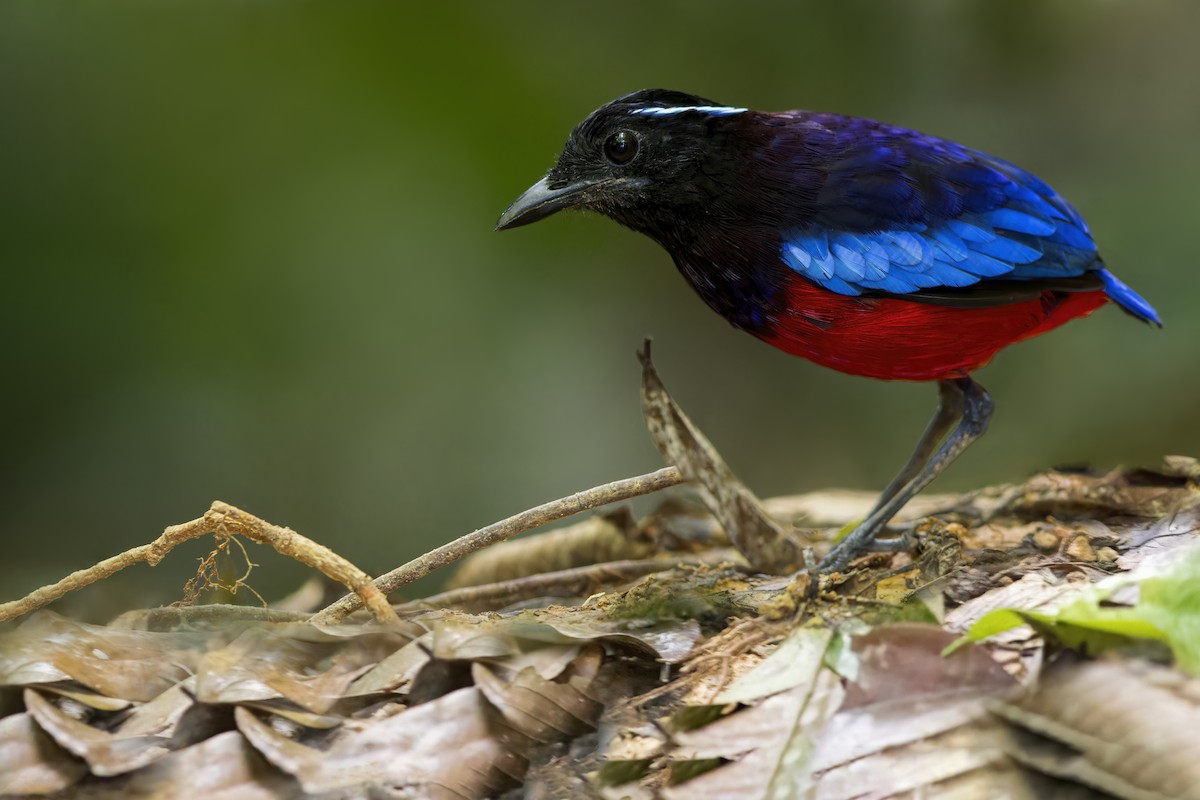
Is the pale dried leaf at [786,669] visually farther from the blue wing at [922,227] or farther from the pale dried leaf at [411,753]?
the blue wing at [922,227]

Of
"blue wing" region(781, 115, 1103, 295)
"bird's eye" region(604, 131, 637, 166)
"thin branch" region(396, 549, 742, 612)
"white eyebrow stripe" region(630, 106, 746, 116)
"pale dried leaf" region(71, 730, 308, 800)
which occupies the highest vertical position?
"white eyebrow stripe" region(630, 106, 746, 116)

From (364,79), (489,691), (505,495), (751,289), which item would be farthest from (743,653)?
(364,79)

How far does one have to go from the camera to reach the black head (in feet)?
11.4

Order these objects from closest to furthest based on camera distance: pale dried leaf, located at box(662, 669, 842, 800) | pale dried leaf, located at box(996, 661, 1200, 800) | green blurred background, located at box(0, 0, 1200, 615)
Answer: pale dried leaf, located at box(996, 661, 1200, 800)
pale dried leaf, located at box(662, 669, 842, 800)
green blurred background, located at box(0, 0, 1200, 615)

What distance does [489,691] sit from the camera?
6.54ft

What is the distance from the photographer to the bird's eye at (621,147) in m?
3.52

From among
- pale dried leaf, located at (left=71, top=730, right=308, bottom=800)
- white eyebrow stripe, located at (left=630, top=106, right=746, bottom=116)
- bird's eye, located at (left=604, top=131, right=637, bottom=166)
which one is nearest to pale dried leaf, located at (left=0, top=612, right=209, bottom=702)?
pale dried leaf, located at (left=71, top=730, right=308, bottom=800)

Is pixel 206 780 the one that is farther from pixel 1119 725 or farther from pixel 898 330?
pixel 898 330

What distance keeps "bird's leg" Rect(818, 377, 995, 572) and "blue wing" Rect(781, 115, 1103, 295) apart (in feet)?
2.11

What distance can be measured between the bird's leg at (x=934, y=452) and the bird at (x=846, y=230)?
0.01 meters

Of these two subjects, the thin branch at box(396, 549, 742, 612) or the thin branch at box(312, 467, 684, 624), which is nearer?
the thin branch at box(312, 467, 684, 624)

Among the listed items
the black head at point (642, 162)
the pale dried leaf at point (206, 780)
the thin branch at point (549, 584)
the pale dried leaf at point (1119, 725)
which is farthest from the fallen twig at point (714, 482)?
the pale dried leaf at point (206, 780)

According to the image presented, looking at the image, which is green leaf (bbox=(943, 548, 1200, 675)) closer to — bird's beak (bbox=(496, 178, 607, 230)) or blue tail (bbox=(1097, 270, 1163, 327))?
blue tail (bbox=(1097, 270, 1163, 327))

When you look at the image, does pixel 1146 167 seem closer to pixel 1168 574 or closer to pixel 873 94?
pixel 873 94
